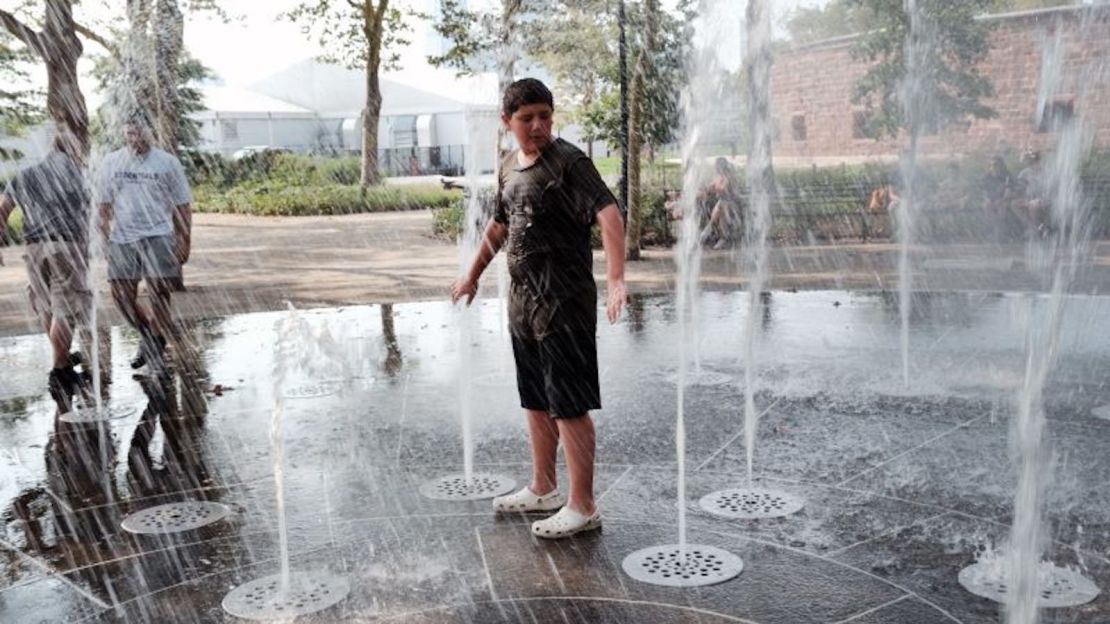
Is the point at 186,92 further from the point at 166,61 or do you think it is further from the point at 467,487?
the point at 467,487

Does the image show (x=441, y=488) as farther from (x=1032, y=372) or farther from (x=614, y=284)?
(x=1032, y=372)

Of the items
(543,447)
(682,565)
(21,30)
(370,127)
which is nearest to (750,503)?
(682,565)

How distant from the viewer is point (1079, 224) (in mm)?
16750

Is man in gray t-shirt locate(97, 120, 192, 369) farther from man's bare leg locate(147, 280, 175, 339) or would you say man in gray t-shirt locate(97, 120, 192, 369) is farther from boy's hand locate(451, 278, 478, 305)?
boy's hand locate(451, 278, 478, 305)

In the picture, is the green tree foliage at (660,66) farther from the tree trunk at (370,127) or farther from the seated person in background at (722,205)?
the tree trunk at (370,127)

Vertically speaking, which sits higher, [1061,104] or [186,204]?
[1061,104]

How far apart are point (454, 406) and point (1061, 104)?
19.6 m

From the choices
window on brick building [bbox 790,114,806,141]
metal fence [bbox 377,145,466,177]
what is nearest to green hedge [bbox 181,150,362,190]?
metal fence [bbox 377,145,466,177]

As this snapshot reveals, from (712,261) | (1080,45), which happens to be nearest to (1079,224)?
(712,261)

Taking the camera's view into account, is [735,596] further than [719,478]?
No

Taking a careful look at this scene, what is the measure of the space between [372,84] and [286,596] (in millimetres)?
28815

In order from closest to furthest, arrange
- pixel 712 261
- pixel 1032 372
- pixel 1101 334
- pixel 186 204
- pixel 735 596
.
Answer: pixel 735 596
pixel 1032 372
pixel 186 204
pixel 1101 334
pixel 712 261

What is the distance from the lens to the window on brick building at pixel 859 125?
73.7ft

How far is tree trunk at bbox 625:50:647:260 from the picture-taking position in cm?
1497
